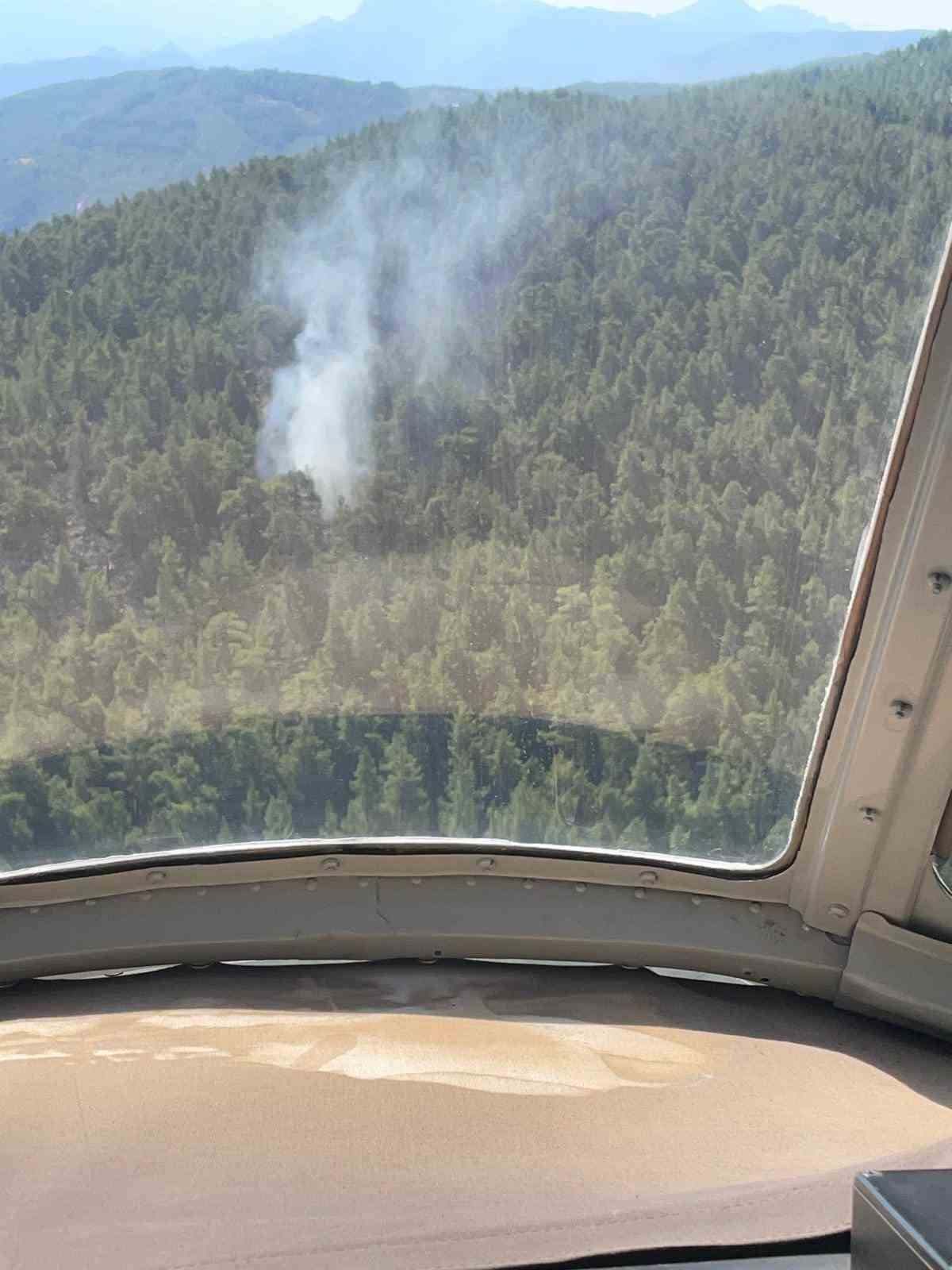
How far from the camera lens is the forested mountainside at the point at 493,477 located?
1697mm

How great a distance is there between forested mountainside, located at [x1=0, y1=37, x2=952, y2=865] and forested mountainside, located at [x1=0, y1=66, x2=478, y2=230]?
0.13ft

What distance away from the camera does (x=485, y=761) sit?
7.14 feet

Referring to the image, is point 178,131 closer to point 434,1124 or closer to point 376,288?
point 376,288

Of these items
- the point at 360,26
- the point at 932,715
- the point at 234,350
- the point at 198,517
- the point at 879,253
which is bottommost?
the point at 932,715

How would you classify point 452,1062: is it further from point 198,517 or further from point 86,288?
point 86,288

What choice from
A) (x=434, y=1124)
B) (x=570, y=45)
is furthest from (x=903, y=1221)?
(x=570, y=45)

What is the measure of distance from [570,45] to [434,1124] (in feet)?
5.15

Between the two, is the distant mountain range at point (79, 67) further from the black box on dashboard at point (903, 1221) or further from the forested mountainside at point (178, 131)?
the black box on dashboard at point (903, 1221)

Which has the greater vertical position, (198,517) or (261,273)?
(261,273)

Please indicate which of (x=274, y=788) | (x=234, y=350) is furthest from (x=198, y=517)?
(x=274, y=788)

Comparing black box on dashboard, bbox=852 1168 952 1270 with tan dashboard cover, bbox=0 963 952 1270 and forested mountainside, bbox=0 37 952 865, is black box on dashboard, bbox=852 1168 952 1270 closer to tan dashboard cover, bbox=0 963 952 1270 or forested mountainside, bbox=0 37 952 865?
tan dashboard cover, bbox=0 963 952 1270

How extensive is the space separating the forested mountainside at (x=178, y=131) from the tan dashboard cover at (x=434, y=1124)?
131 centimetres

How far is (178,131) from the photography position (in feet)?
5.90

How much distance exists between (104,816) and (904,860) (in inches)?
55.7
